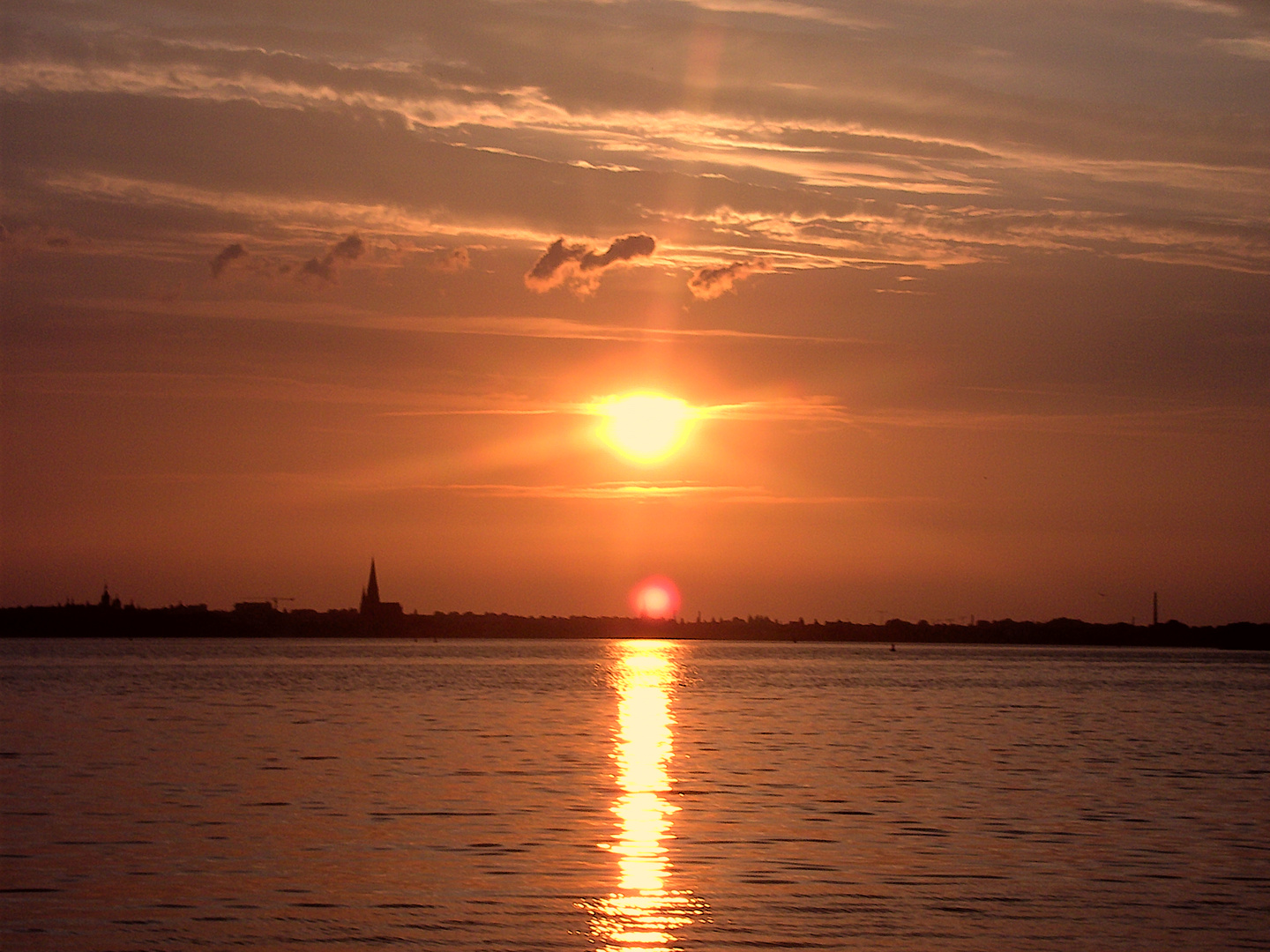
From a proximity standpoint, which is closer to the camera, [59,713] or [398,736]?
[398,736]

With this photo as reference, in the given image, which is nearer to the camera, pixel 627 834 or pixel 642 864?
pixel 642 864

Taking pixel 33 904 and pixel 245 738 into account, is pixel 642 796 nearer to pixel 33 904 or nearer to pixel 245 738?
pixel 33 904

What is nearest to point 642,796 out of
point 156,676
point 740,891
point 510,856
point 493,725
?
point 510,856

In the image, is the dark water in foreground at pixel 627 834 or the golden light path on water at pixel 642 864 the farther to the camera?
the dark water in foreground at pixel 627 834

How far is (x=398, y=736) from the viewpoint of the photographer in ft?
214

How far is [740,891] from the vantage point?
1139 inches

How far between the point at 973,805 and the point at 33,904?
25432 millimetres

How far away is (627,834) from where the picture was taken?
36.0 metres

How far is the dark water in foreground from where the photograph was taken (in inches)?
1033

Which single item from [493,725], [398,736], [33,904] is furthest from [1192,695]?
[33,904]

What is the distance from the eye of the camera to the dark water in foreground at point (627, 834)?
1033 inches

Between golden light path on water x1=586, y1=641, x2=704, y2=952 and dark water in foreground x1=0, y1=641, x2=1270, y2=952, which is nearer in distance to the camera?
golden light path on water x1=586, y1=641, x2=704, y2=952

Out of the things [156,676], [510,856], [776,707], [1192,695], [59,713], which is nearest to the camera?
[510,856]

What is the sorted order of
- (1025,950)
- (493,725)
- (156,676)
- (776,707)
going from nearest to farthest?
(1025,950)
(493,725)
(776,707)
(156,676)
